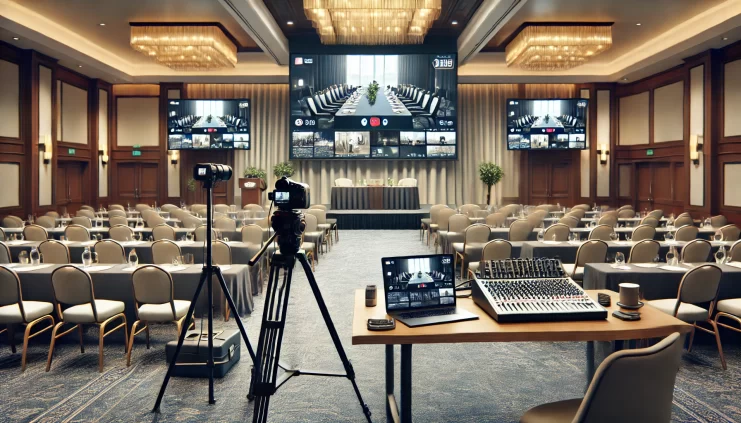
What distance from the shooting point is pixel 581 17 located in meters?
11.1

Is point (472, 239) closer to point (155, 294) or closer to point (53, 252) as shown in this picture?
point (155, 294)

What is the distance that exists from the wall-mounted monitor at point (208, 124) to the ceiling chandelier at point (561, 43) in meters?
7.30

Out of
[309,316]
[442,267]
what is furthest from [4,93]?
[442,267]

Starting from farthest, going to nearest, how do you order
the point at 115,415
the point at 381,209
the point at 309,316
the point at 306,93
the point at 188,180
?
the point at 188,180, the point at 381,209, the point at 306,93, the point at 309,316, the point at 115,415

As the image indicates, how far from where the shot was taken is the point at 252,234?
24.8ft

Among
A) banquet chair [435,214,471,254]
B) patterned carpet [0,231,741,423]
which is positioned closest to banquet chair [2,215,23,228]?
patterned carpet [0,231,741,423]

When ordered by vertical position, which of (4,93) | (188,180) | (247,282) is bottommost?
(247,282)

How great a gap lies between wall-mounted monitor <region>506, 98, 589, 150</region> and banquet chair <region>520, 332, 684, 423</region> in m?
13.8

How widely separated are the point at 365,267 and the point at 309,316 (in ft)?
9.54

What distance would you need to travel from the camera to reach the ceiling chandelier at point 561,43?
1104cm

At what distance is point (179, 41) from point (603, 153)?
11542 millimetres

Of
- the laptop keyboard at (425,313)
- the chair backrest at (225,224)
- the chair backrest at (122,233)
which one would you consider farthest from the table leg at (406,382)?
the chair backrest at (225,224)

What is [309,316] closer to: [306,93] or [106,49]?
[306,93]

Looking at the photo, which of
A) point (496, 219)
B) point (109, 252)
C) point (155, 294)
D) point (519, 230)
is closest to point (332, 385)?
point (155, 294)
